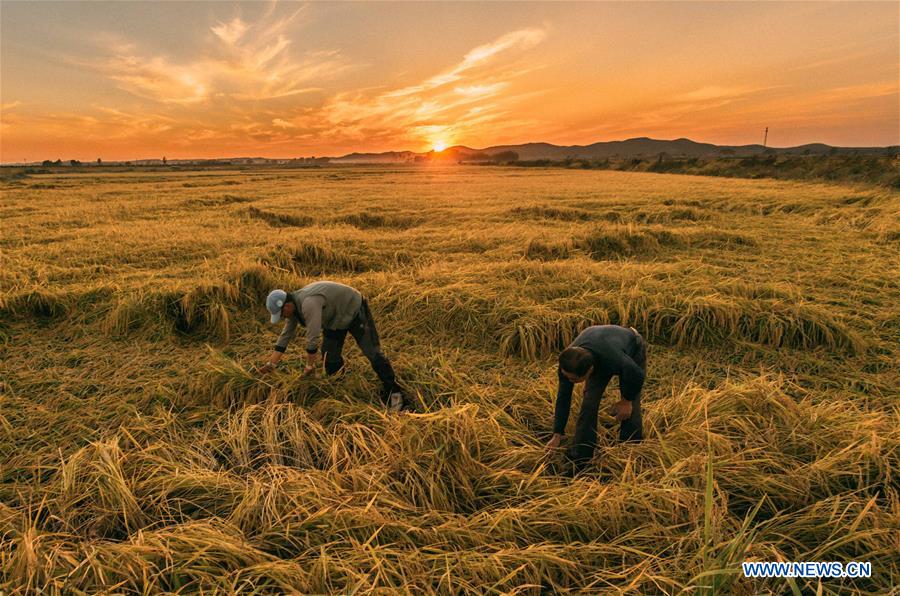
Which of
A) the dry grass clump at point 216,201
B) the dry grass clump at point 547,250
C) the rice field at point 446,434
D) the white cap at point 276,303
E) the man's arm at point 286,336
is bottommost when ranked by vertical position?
the rice field at point 446,434

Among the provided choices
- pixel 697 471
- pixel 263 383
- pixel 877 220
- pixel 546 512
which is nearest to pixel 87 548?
pixel 263 383

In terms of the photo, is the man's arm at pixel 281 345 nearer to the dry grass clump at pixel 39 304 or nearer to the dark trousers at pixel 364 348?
the dark trousers at pixel 364 348

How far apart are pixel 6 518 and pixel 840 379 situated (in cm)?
733

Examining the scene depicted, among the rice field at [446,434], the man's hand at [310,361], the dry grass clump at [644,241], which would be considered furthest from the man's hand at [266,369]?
the dry grass clump at [644,241]

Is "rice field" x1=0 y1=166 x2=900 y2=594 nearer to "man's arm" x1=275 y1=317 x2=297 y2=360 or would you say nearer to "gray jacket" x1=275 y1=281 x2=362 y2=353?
"man's arm" x1=275 y1=317 x2=297 y2=360

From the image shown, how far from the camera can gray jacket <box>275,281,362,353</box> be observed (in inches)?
153

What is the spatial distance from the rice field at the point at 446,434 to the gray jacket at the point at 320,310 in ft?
1.77

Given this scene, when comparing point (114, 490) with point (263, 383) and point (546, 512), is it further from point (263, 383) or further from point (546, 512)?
point (546, 512)

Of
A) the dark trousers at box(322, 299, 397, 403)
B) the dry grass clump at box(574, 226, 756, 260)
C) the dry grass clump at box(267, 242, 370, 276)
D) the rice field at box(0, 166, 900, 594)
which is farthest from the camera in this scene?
the dry grass clump at box(574, 226, 756, 260)

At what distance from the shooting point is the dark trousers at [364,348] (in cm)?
418

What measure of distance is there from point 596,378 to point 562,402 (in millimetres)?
333

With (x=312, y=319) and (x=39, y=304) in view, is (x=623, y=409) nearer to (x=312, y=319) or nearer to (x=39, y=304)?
(x=312, y=319)

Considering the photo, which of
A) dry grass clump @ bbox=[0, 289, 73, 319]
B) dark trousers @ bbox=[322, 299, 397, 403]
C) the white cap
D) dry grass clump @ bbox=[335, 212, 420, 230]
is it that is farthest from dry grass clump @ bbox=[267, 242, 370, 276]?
dry grass clump @ bbox=[335, 212, 420, 230]

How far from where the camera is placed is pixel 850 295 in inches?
250
